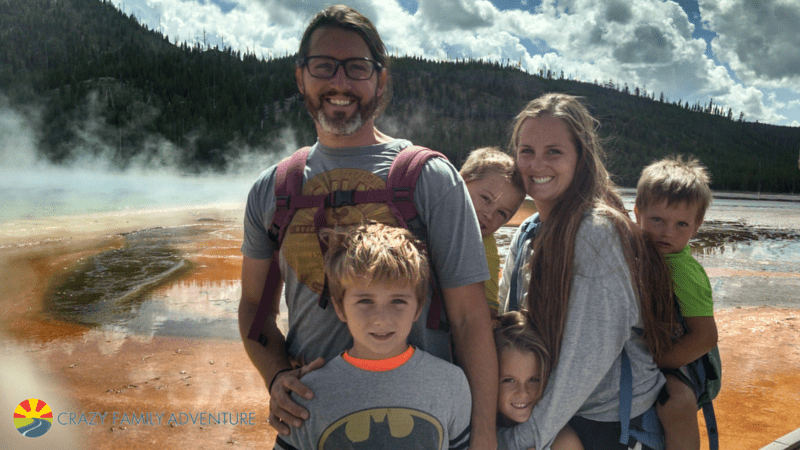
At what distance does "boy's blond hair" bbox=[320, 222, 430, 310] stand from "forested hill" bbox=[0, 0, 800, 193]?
52.0 m

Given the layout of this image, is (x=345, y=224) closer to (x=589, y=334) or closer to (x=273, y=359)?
(x=273, y=359)

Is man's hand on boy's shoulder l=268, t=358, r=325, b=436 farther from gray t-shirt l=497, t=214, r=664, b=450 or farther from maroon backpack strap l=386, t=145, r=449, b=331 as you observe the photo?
gray t-shirt l=497, t=214, r=664, b=450

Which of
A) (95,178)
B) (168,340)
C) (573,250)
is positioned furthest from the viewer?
(95,178)

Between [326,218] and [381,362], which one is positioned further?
[326,218]

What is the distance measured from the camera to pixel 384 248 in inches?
56.9

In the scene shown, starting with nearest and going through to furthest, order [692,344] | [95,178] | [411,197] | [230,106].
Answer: [411,197], [692,344], [95,178], [230,106]

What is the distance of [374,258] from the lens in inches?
56.8

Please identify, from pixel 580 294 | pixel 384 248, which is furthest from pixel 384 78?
pixel 580 294

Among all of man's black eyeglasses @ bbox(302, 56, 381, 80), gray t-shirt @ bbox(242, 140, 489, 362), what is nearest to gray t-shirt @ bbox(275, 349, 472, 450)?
gray t-shirt @ bbox(242, 140, 489, 362)

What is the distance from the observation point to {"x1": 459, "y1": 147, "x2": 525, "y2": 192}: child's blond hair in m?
2.42

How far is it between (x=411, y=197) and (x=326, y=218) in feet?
0.95

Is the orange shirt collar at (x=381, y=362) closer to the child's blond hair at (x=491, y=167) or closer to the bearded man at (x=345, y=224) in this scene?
the bearded man at (x=345, y=224)

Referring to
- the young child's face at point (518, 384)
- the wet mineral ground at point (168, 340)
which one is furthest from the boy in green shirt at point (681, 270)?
the wet mineral ground at point (168, 340)

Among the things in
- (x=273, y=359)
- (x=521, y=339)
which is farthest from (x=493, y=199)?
(x=273, y=359)
